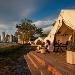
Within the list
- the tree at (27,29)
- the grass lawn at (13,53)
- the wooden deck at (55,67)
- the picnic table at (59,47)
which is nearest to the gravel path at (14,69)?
the wooden deck at (55,67)

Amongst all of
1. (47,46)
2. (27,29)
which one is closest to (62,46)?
(47,46)

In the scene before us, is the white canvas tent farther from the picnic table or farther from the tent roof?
the picnic table

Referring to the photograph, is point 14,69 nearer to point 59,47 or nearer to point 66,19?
point 66,19

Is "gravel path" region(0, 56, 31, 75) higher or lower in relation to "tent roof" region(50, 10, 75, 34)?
lower

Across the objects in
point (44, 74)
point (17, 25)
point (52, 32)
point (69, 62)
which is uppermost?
point (17, 25)

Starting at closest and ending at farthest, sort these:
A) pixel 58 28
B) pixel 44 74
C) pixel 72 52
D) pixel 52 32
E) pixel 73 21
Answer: pixel 72 52 < pixel 44 74 < pixel 73 21 < pixel 58 28 < pixel 52 32

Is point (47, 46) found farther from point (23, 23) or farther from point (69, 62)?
point (23, 23)

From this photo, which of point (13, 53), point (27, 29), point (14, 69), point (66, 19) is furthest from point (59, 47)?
point (27, 29)

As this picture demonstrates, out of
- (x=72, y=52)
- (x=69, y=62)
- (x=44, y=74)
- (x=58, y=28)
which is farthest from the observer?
(x=58, y=28)

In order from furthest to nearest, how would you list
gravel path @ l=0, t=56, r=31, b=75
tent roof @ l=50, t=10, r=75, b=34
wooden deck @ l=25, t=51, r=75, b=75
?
1. tent roof @ l=50, t=10, r=75, b=34
2. gravel path @ l=0, t=56, r=31, b=75
3. wooden deck @ l=25, t=51, r=75, b=75

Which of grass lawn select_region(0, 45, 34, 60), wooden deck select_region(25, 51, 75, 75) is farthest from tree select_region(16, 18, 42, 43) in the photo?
wooden deck select_region(25, 51, 75, 75)

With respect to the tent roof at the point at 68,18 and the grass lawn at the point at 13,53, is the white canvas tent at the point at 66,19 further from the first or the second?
the grass lawn at the point at 13,53

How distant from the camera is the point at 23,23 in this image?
84188mm

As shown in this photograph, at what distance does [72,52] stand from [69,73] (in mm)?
1690
